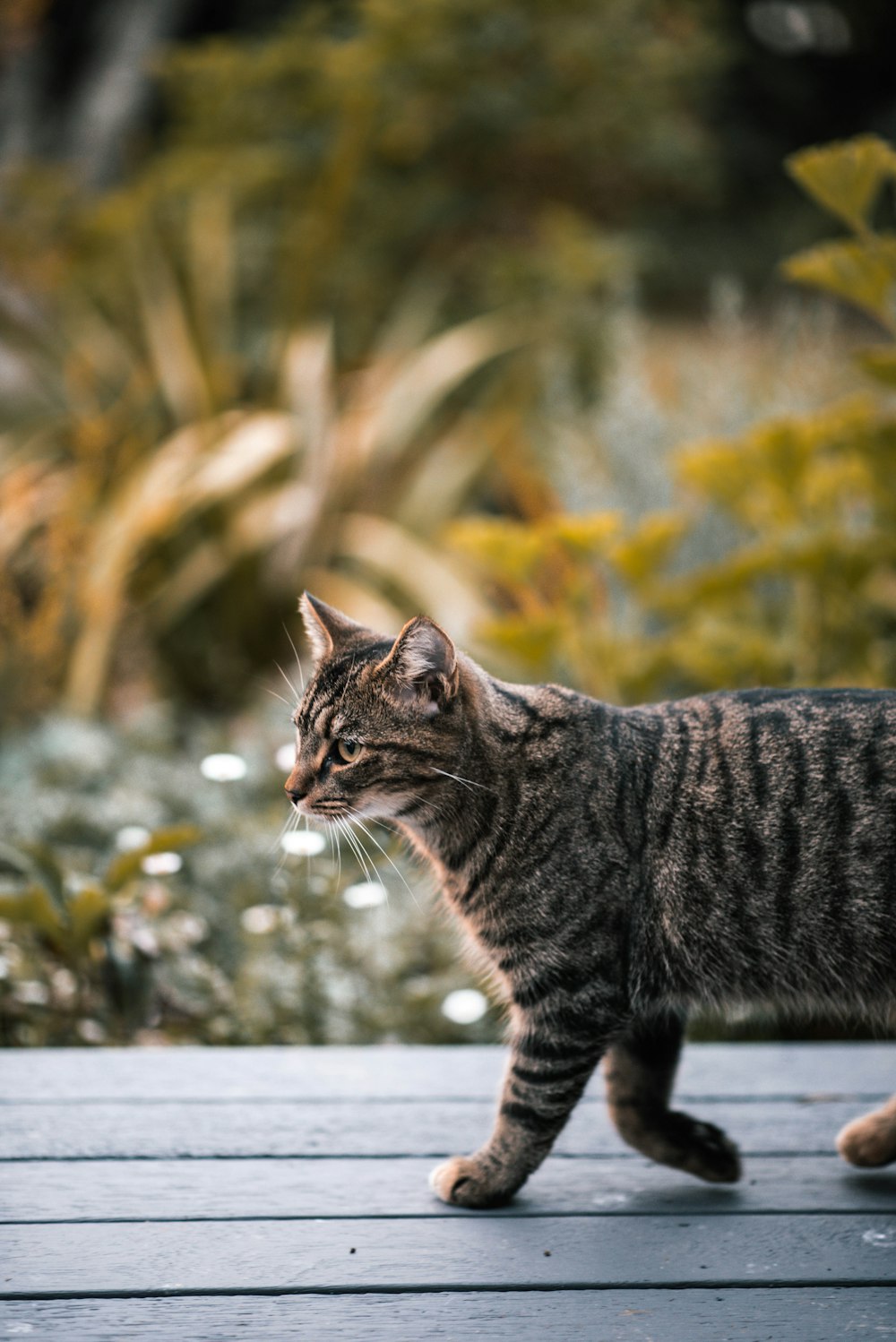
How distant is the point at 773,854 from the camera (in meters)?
1.43

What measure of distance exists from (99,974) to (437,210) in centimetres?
Answer: 522

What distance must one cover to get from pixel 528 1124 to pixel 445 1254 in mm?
185

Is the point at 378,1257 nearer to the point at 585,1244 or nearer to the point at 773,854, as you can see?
the point at 585,1244

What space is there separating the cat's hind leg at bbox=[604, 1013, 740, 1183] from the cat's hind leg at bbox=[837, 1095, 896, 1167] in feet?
0.46

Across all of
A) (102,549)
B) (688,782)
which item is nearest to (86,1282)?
(688,782)

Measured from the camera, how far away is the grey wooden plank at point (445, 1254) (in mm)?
1206

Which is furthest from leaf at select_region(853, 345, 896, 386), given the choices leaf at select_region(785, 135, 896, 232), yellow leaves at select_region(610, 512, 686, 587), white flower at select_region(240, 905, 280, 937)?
white flower at select_region(240, 905, 280, 937)

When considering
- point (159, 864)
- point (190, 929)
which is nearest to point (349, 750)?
point (159, 864)

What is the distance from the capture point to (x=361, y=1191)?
1440 mm

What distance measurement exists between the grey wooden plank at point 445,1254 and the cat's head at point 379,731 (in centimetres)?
47

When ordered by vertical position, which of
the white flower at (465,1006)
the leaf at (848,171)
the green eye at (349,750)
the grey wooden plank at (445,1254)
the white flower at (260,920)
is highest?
the leaf at (848,171)

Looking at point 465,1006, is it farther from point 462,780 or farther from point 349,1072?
point 462,780

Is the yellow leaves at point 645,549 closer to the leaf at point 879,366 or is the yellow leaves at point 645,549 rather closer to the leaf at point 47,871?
the leaf at point 879,366

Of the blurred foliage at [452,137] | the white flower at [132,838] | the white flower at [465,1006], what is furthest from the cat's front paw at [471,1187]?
the blurred foliage at [452,137]
